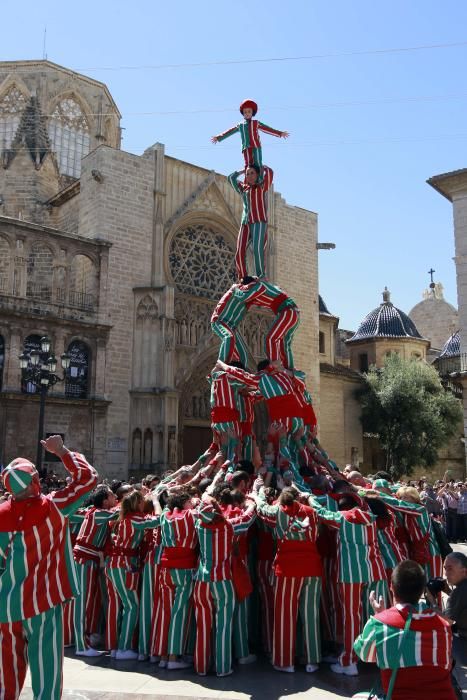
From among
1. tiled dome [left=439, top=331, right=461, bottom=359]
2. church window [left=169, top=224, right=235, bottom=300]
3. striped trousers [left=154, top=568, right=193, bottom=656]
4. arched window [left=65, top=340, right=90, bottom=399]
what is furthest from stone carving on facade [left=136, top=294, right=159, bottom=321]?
tiled dome [left=439, top=331, right=461, bottom=359]

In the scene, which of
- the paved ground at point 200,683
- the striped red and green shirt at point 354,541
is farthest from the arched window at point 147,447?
the striped red and green shirt at point 354,541

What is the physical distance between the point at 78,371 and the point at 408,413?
16.6 m

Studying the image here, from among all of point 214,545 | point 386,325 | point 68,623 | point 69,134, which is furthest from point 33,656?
point 386,325

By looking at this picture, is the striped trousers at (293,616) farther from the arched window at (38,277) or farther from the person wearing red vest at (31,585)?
the arched window at (38,277)

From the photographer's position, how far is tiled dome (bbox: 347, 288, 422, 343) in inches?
1508

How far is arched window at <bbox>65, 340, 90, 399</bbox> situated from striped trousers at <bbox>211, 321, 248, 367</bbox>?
1257cm

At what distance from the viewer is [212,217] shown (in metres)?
27.4

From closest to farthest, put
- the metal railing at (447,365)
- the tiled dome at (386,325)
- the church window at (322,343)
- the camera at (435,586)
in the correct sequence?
1. the camera at (435,586)
2. the church window at (322,343)
3. the metal railing at (447,365)
4. the tiled dome at (386,325)

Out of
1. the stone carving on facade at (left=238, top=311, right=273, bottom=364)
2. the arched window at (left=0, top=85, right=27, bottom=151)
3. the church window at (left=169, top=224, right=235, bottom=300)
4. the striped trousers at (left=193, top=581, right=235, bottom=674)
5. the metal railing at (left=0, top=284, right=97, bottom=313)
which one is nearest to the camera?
the striped trousers at (left=193, top=581, right=235, bottom=674)

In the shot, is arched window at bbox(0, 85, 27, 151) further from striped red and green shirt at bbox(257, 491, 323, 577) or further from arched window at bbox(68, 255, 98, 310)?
striped red and green shirt at bbox(257, 491, 323, 577)

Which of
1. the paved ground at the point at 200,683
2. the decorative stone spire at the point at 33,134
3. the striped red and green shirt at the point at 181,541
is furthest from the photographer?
the decorative stone spire at the point at 33,134

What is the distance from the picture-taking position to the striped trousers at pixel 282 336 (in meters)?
9.99

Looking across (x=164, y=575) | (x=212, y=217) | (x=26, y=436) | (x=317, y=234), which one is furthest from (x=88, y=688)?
(x=317, y=234)

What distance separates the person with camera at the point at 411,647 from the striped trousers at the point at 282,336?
681 cm
